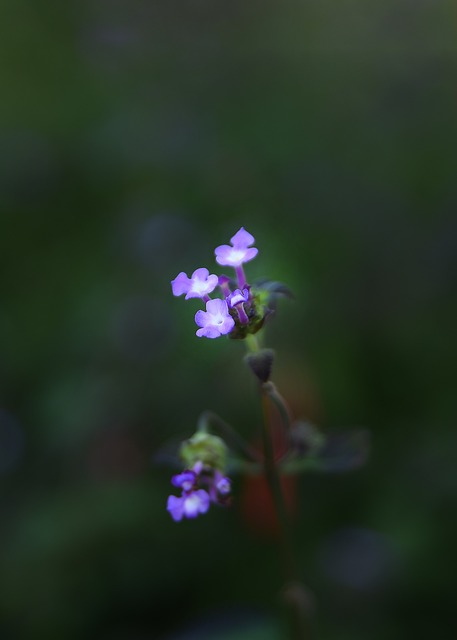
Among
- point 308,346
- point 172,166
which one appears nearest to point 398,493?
point 308,346

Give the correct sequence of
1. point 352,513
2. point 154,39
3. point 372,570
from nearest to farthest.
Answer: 1. point 372,570
2. point 352,513
3. point 154,39

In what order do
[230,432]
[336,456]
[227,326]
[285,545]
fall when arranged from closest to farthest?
→ [227,326] → [230,432] → [285,545] → [336,456]

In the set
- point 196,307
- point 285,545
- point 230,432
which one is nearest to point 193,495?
point 230,432

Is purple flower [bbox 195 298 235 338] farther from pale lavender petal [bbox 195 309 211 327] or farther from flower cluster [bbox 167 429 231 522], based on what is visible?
flower cluster [bbox 167 429 231 522]

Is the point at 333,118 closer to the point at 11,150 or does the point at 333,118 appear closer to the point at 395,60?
the point at 395,60

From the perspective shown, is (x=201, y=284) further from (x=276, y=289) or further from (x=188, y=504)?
(x=188, y=504)

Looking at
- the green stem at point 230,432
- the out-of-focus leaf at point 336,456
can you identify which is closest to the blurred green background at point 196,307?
the out-of-focus leaf at point 336,456

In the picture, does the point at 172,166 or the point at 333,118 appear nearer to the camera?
the point at 172,166
